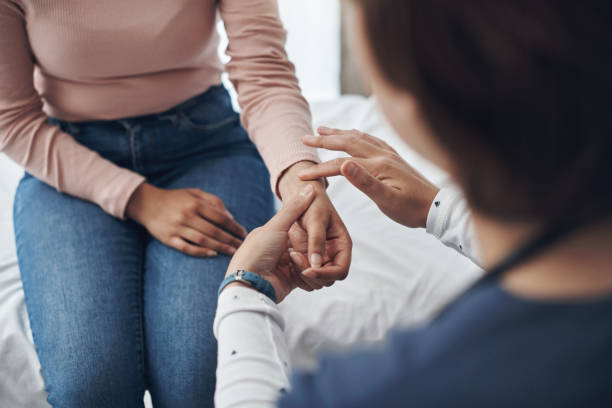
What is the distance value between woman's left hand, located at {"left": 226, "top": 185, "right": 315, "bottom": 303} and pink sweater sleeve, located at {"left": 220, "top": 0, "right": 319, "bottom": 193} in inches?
5.3

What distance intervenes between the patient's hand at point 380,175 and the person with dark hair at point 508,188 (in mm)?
363

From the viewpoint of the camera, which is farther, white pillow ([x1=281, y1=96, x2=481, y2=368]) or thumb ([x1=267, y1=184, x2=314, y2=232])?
white pillow ([x1=281, y1=96, x2=481, y2=368])

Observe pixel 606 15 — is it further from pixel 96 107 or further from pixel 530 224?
pixel 96 107

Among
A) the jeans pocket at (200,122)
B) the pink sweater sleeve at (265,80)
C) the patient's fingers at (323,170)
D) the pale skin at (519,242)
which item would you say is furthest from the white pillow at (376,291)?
the pale skin at (519,242)

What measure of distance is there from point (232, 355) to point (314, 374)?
0.72 ft

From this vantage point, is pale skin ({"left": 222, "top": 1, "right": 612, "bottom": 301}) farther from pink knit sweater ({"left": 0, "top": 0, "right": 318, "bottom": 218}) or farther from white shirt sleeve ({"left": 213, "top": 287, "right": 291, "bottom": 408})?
pink knit sweater ({"left": 0, "top": 0, "right": 318, "bottom": 218})

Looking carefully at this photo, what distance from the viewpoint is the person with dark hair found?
0.32m

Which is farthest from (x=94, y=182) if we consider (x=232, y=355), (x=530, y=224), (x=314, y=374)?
(x=530, y=224)

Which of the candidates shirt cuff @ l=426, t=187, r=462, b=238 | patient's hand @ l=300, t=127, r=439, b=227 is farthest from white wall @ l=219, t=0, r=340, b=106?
shirt cuff @ l=426, t=187, r=462, b=238

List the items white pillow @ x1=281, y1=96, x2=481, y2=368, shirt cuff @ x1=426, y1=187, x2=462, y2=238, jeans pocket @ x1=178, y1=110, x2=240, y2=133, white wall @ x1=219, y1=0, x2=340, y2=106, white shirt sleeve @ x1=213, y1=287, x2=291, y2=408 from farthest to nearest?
white wall @ x1=219, y1=0, x2=340, y2=106
jeans pocket @ x1=178, y1=110, x2=240, y2=133
white pillow @ x1=281, y1=96, x2=481, y2=368
shirt cuff @ x1=426, y1=187, x2=462, y2=238
white shirt sleeve @ x1=213, y1=287, x2=291, y2=408

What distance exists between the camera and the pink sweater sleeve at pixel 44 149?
93cm

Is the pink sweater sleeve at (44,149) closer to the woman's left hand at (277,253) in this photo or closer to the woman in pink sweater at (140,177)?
the woman in pink sweater at (140,177)

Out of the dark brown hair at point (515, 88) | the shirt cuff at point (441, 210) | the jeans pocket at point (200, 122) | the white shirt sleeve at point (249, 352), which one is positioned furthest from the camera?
the jeans pocket at point (200, 122)

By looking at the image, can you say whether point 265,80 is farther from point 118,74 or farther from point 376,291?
point 376,291
